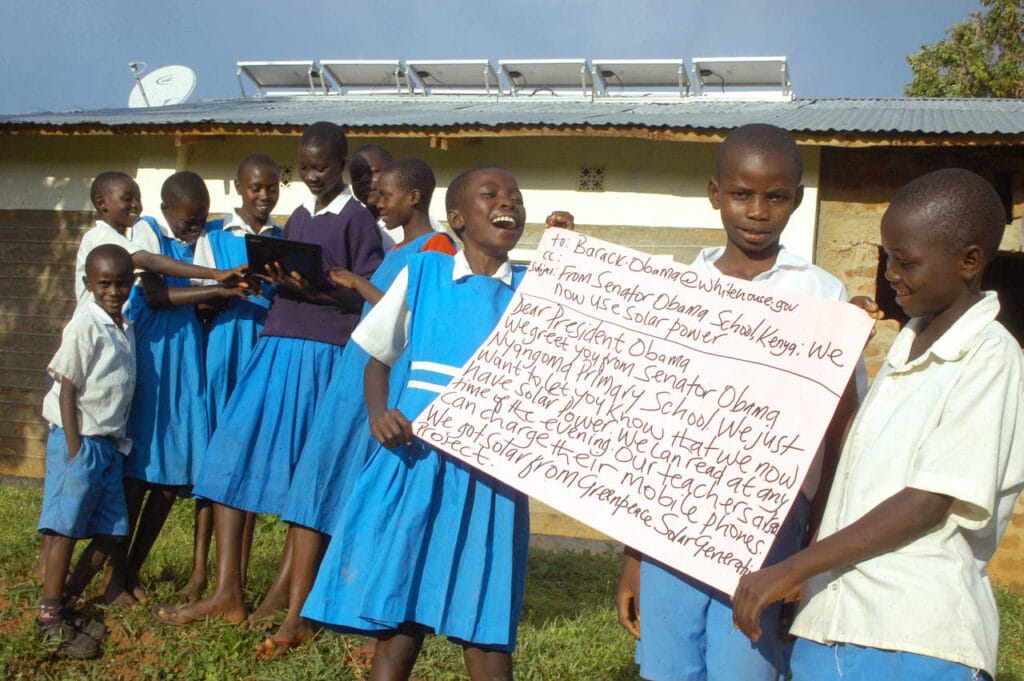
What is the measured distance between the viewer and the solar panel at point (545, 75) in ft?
35.4

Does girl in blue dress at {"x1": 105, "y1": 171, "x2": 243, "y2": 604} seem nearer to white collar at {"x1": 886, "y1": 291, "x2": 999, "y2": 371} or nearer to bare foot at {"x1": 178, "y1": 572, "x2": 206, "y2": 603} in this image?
bare foot at {"x1": 178, "y1": 572, "x2": 206, "y2": 603}

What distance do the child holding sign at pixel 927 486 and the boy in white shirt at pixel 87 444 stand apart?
8.52 ft

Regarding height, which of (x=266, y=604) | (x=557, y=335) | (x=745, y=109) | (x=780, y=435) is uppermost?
(x=745, y=109)

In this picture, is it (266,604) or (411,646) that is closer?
(411,646)

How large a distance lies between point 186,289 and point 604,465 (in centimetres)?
232

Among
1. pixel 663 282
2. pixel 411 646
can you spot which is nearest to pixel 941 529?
pixel 663 282

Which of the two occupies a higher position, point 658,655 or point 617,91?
point 617,91

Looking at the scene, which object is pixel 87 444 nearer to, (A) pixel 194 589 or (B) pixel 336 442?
(A) pixel 194 589

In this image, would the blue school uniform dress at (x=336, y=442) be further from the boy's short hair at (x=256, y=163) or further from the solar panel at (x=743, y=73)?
the solar panel at (x=743, y=73)

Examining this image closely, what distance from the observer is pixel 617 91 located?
1096 centimetres

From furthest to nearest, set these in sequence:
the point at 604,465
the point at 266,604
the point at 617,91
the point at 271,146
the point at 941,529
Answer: the point at 617,91 → the point at 271,146 → the point at 266,604 → the point at 604,465 → the point at 941,529

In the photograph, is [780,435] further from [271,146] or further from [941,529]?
[271,146]

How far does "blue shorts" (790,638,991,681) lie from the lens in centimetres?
183

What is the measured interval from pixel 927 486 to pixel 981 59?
16.3 m
